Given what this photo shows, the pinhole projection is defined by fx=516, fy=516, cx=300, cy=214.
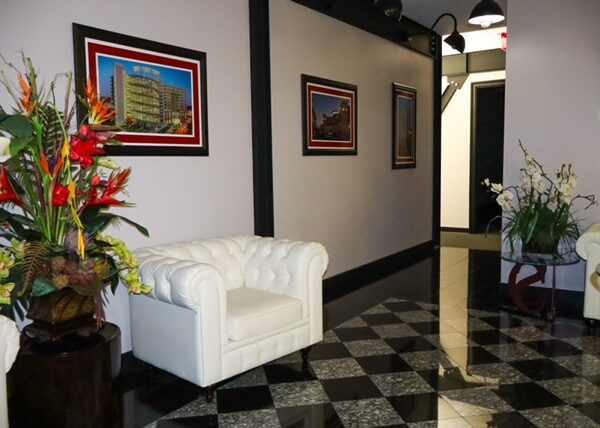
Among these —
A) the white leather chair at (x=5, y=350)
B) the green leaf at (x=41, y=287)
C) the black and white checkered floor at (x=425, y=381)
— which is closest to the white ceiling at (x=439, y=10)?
the black and white checkered floor at (x=425, y=381)

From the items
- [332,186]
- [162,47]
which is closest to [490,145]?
[332,186]

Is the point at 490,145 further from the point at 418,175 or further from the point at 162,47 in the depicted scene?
the point at 162,47

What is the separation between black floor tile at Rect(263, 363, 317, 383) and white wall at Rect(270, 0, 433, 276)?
4.58 feet

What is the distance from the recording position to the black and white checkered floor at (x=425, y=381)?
8.52ft

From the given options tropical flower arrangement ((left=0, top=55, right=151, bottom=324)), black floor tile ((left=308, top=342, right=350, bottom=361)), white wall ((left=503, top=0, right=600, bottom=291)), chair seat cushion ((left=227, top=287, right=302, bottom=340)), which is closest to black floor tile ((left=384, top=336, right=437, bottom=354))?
black floor tile ((left=308, top=342, right=350, bottom=361))

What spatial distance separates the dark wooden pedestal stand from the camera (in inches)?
86.1

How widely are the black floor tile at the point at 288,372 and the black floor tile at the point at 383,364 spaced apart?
36 centimetres

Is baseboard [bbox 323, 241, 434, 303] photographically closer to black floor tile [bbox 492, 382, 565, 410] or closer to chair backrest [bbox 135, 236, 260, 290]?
chair backrest [bbox 135, 236, 260, 290]

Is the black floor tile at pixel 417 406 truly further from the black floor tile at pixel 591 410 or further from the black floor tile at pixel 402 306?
the black floor tile at pixel 402 306

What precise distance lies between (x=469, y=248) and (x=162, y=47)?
5530 mm

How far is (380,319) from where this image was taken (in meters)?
4.20

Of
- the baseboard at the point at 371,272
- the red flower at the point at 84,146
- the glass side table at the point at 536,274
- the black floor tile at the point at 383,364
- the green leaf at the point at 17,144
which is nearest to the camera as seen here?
the green leaf at the point at 17,144

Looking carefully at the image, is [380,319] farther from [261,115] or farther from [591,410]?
[261,115]

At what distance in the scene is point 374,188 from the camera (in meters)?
5.82
